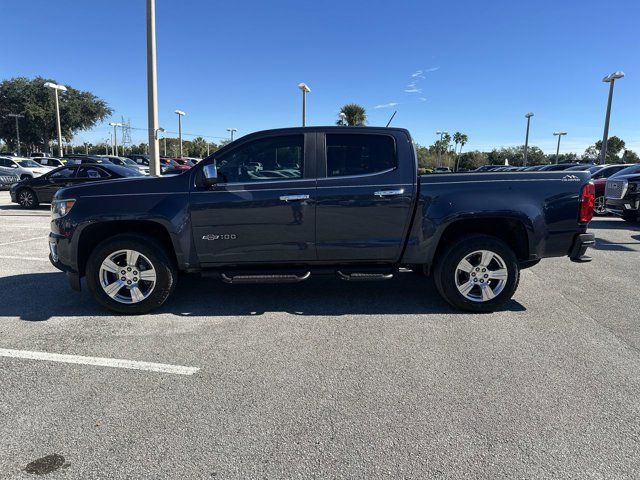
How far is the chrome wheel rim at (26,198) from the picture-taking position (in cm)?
1473

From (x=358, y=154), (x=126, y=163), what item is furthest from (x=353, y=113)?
(x=358, y=154)

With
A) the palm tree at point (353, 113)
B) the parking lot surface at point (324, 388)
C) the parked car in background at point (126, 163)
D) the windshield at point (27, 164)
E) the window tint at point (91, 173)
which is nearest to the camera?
the parking lot surface at point (324, 388)

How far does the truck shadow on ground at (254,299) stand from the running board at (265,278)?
1.37 ft

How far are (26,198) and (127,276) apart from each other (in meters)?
12.8

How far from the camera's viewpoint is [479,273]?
4762 millimetres

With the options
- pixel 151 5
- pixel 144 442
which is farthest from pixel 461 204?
pixel 151 5

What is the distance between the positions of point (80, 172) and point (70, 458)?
1361 centimetres

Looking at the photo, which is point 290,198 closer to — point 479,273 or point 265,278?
point 265,278

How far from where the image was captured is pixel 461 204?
15.1ft

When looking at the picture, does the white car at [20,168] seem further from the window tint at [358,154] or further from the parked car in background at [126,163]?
the window tint at [358,154]

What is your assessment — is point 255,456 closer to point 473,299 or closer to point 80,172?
point 473,299

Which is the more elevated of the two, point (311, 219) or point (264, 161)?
point (264, 161)

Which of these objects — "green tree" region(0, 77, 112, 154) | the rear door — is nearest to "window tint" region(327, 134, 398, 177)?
the rear door

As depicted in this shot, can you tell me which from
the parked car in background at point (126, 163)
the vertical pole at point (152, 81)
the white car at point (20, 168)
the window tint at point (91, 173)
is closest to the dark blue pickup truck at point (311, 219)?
the vertical pole at point (152, 81)
